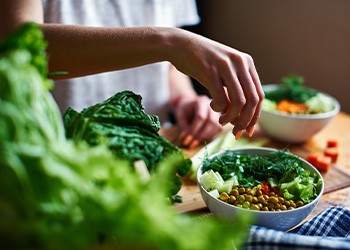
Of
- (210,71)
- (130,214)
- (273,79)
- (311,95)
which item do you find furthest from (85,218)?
(273,79)

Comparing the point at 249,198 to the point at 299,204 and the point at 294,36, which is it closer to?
the point at 299,204

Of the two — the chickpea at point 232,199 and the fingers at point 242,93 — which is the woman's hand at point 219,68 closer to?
the fingers at point 242,93

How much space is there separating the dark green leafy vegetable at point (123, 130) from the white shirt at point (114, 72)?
33.7 inches

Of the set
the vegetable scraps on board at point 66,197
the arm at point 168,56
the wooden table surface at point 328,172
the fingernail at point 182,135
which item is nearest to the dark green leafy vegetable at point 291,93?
the wooden table surface at point 328,172

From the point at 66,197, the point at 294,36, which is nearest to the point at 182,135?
the point at 66,197

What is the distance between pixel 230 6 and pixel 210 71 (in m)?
2.59

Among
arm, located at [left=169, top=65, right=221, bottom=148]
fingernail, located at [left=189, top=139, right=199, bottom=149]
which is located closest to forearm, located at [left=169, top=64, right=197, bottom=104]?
arm, located at [left=169, top=65, right=221, bottom=148]

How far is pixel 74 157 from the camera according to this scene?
590mm

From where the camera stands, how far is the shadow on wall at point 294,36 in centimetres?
264

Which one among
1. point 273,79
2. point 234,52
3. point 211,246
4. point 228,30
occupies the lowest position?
point 273,79

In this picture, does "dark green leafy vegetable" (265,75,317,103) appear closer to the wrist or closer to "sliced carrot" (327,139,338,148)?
"sliced carrot" (327,139,338,148)

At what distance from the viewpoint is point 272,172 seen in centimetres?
119

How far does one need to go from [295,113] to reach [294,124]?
0.08 metres

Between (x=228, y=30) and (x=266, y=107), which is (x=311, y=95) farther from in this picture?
(x=228, y=30)
